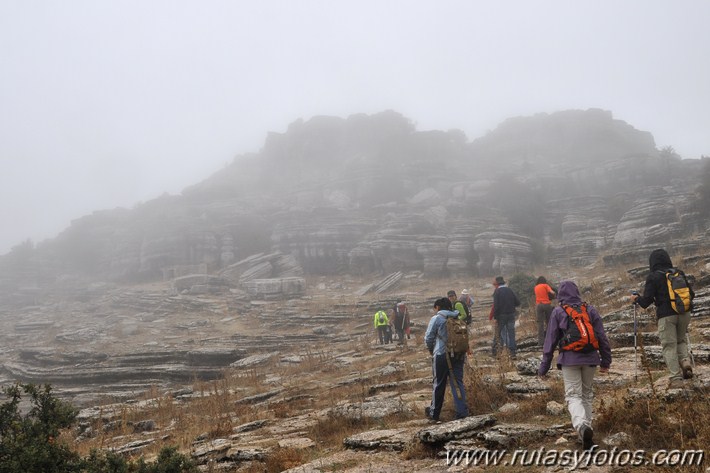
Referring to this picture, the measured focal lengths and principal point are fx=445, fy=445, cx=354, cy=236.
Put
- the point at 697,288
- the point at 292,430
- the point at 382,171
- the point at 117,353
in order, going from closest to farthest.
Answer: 1. the point at 292,430
2. the point at 697,288
3. the point at 117,353
4. the point at 382,171

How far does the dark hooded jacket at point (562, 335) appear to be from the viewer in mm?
5352

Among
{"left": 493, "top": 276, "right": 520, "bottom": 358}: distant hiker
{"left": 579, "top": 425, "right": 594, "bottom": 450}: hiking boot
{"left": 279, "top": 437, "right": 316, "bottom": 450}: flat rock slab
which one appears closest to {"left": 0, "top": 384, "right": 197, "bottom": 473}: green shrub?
{"left": 279, "top": 437, "right": 316, "bottom": 450}: flat rock slab

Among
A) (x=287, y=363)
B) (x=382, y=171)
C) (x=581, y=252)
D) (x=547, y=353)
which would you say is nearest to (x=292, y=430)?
(x=547, y=353)

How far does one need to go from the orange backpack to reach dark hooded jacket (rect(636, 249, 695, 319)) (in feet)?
7.06

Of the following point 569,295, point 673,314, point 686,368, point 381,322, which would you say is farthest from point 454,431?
point 381,322

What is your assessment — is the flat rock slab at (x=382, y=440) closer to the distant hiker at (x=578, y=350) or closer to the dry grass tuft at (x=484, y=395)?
the dry grass tuft at (x=484, y=395)

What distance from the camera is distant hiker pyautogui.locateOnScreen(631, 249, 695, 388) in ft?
21.8

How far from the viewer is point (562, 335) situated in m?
5.59

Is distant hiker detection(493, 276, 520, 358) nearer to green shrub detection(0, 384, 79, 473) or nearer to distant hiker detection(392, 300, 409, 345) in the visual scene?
distant hiker detection(392, 300, 409, 345)

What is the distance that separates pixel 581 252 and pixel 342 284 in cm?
1963

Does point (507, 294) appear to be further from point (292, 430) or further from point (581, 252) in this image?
point (581, 252)

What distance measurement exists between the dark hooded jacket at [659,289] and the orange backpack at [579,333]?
2151mm

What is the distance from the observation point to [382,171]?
6072 cm

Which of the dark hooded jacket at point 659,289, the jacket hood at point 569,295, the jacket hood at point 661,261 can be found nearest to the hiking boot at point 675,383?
the dark hooded jacket at point 659,289
